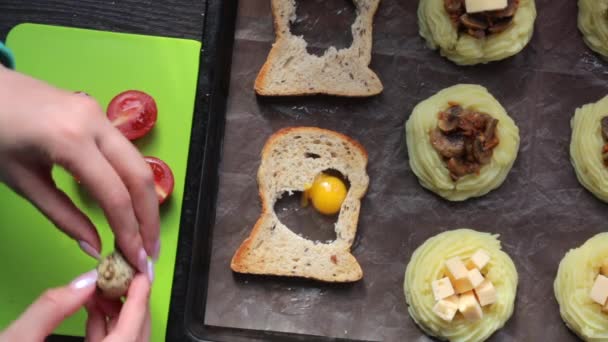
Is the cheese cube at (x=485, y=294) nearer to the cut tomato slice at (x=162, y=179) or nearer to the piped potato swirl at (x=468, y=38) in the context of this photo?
the piped potato swirl at (x=468, y=38)

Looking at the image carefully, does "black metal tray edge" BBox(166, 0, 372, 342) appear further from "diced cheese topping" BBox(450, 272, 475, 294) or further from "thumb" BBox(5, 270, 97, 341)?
"thumb" BBox(5, 270, 97, 341)

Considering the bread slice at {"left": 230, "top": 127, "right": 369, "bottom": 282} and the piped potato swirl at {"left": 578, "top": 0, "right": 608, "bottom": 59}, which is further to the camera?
the piped potato swirl at {"left": 578, "top": 0, "right": 608, "bottom": 59}

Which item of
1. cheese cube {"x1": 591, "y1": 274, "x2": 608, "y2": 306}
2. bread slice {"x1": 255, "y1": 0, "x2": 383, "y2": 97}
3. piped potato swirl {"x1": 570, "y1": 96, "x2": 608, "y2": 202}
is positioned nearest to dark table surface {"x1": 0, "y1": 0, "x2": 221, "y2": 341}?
bread slice {"x1": 255, "y1": 0, "x2": 383, "y2": 97}

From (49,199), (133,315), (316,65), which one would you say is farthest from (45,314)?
(316,65)

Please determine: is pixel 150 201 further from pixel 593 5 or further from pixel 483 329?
pixel 593 5

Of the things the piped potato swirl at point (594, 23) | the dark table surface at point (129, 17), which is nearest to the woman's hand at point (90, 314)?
the dark table surface at point (129, 17)

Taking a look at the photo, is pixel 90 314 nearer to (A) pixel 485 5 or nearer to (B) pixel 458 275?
(B) pixel 458 275
